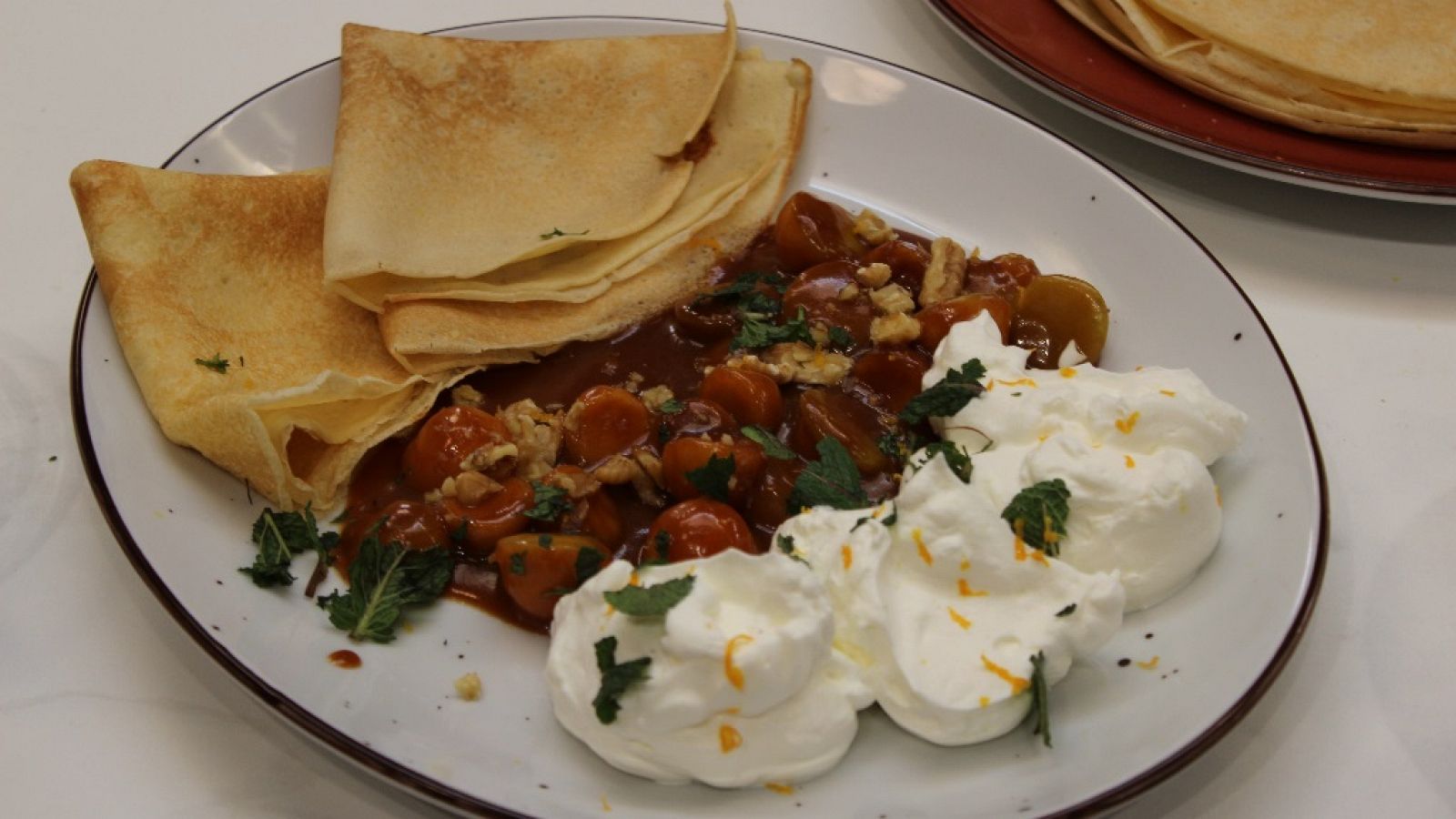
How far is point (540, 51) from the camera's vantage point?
140 inches

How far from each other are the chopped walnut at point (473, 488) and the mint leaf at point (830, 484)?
67 centimetres

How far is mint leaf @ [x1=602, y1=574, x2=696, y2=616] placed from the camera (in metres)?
2.01

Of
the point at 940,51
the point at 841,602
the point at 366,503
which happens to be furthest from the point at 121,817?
the point at 940,51

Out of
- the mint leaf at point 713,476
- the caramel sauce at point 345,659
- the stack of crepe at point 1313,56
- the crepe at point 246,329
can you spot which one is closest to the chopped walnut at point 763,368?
the mint leaf at point 713,476

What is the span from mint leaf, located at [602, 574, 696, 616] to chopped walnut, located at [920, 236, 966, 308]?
4.36ft

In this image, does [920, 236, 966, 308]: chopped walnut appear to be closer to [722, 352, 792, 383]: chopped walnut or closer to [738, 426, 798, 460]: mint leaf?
[722, 352, 792, 383]: chopped walnut

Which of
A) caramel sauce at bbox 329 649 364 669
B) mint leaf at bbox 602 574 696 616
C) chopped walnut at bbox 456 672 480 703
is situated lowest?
chopped walnut at bbox 456 672 480 703

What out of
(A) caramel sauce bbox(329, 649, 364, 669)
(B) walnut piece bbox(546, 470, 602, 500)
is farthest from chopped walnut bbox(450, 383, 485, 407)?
(A) caramel sauce bbox(329, 649, 364, 669)

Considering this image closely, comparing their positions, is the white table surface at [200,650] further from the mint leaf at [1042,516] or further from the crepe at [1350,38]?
the mint leaf at [1042,516]

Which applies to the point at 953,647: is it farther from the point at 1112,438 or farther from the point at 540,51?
the point at 540,51

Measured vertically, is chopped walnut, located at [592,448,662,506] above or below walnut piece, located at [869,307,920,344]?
below

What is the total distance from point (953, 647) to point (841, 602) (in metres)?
0.22

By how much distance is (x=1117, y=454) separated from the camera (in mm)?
2438

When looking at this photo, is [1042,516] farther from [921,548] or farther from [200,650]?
[200,650]
